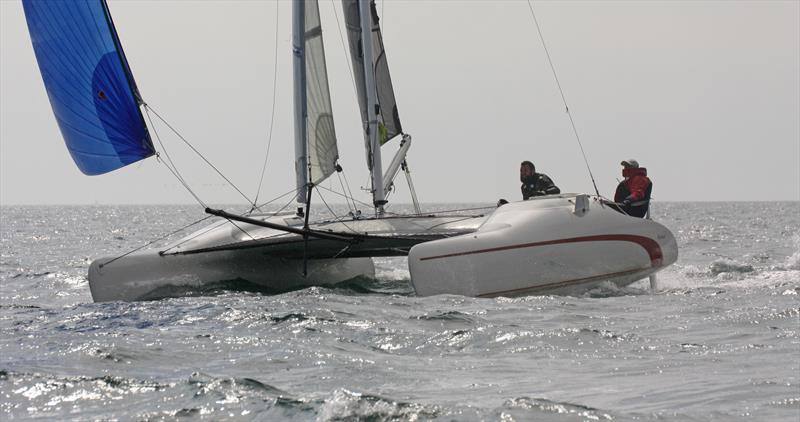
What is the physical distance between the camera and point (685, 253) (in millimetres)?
17891

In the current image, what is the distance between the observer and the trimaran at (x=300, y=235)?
8.68m

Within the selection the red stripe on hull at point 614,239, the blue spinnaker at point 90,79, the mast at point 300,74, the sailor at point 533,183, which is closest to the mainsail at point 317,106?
the mast at point 300,74

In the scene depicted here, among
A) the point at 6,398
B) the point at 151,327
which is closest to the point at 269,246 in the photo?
the point at 151,327

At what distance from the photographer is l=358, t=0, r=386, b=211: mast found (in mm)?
11883

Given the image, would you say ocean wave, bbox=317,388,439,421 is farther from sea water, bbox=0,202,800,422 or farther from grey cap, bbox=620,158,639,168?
grey cap, bbox=620,158,639,168

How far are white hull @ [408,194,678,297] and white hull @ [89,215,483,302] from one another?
653mm

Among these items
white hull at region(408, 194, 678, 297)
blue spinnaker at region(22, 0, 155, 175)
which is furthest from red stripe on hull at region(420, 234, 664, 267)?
blue spinnaker at region(22, 0, 155, 175)

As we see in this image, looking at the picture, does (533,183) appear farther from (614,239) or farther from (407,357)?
(407,357)

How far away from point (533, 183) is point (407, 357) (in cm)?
544

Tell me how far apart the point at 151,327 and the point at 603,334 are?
2614mm

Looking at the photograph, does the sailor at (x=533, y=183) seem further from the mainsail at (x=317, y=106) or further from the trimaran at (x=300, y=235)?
the mainsail at (x=317, y=106)

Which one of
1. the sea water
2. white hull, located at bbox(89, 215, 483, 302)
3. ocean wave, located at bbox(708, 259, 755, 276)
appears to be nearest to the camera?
the sea water

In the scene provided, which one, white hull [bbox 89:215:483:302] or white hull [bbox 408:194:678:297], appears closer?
white hull [bbox 408:194:678:297]

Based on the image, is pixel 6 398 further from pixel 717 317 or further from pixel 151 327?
pixel 717 317
